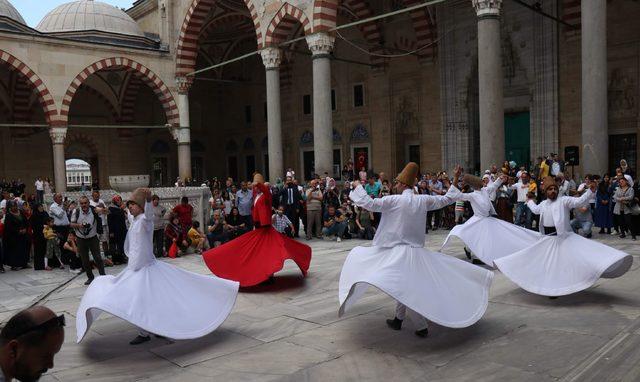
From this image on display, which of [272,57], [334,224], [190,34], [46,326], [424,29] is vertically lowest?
[334,224]

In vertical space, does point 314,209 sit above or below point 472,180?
below

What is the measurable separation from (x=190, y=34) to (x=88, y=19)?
19.2 ft

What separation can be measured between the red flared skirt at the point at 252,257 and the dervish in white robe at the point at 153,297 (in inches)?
64.5

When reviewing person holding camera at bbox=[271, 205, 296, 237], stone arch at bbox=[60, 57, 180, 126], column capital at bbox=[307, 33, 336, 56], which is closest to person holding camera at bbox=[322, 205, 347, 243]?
person holding camera at bbox=[271, 205, 296, 237]

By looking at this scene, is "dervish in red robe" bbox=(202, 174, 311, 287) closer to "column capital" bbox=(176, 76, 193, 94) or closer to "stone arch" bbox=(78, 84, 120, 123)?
"column capital" bbox=(176, 76, 193, 94)

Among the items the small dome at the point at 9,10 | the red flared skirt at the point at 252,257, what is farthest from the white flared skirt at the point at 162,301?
the small dome at the point at 9,10

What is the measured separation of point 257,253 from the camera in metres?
6.99

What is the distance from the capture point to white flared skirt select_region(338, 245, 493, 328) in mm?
4395

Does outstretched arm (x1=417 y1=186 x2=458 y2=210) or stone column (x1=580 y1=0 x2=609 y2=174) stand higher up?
stone column (x1=580 y1=0 x2=609 y2=174)

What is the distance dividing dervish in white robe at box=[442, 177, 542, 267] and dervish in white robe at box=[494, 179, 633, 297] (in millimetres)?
1037

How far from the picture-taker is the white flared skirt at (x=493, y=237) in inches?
281

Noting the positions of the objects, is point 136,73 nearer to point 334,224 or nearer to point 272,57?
point 272,57

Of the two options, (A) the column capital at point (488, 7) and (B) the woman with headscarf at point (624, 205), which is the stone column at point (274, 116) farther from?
(B) the woman with headscarf at point (624, 205)

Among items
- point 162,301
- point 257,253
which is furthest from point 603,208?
point 162,301
